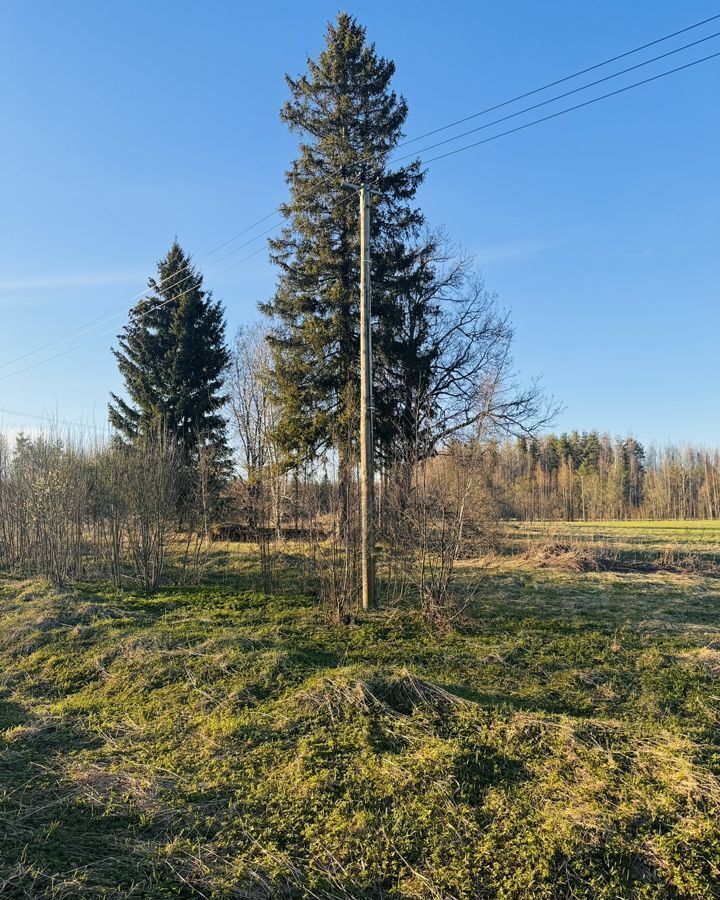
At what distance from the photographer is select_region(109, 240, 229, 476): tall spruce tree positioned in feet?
74.7

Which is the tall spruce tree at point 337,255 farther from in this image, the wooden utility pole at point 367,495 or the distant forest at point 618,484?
the distant forest at point 618,484

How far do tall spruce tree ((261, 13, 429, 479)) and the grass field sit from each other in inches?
403

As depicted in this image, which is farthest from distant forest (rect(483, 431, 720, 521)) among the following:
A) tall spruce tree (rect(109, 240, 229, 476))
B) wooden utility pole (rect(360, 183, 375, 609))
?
wooden utility pole (rect(360, 183, 375, 609))

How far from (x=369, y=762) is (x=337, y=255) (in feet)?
51.4

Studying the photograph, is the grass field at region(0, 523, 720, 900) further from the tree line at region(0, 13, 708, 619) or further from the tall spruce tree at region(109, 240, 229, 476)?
the tall spruce tree at region(109, 240, 229, 476)

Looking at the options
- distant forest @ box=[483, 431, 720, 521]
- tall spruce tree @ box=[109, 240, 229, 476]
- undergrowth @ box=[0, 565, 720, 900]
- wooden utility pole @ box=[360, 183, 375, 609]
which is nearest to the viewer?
undergrowth @ box=[0, 565, 720, 900]

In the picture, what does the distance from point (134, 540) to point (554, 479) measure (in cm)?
6050

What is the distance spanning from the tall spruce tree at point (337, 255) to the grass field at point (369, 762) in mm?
10241

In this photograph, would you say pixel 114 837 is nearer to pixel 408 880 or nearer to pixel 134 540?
pixel 408 880

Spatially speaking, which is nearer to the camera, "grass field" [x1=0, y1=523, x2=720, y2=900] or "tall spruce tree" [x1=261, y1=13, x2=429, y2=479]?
"grass field" [x1=0, y1=523, x2=720, y2=900]

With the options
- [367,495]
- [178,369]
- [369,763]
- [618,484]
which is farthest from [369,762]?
[618,484]

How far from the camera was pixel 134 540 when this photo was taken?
12.4 meters

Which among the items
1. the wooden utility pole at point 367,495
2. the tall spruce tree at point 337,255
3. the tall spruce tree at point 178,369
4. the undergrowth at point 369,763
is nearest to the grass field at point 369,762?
the undergrowth at point 369,763

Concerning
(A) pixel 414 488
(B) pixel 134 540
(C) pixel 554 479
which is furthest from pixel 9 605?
(C) pixel 554 479
